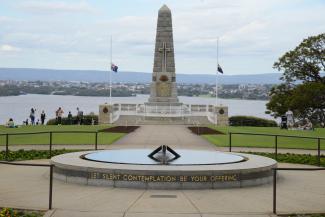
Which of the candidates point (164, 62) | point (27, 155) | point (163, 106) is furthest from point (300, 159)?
point (164, 62)

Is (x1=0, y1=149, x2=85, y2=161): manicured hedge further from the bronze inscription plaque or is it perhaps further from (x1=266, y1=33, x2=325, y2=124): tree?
(x1=266, y1=33, x2=325, y2=124): tree

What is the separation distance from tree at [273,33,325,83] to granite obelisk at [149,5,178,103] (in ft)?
33.9

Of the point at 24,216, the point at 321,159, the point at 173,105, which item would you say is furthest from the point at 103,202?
the point at 173,105

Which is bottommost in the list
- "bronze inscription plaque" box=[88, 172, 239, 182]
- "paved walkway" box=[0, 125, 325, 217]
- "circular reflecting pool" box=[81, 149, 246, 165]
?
"paved walkway" box=[0, 125, 325, 217]

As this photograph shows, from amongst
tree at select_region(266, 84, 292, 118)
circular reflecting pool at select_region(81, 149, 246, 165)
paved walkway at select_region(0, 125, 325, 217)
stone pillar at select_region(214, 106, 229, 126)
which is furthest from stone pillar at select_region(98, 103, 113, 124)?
paved walkway at select_region(0, 125, 325, 217)

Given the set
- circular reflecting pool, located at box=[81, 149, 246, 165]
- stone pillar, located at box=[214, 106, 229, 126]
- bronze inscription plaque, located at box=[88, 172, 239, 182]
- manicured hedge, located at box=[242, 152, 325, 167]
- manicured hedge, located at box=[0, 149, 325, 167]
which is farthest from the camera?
stone pillar, located at box=[214, 106, 229, 126]

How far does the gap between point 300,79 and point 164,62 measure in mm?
13087

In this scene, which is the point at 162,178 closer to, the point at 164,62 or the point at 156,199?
the point at 156,199

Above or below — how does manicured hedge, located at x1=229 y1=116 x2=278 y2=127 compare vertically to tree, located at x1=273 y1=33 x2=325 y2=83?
below

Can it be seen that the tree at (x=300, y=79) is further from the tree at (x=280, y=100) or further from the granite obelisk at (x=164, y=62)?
the granite obelisk at (x=164, y=62)

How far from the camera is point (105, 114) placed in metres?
48.9

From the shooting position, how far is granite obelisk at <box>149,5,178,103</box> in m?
56.0

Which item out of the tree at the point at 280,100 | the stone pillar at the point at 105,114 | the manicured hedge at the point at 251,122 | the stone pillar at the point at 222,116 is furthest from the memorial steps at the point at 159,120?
the tree at the point at 280,100

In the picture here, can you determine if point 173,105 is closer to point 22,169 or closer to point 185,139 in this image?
point 185,139
